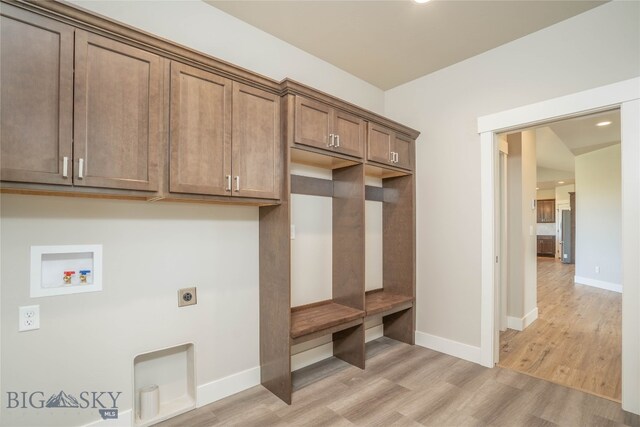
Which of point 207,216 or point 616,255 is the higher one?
point 207,216

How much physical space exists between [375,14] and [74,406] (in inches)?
130

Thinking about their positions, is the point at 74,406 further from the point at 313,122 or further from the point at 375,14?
the point at 375,14

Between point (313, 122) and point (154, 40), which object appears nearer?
point (154, 40)

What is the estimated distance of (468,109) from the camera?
10.1 feet

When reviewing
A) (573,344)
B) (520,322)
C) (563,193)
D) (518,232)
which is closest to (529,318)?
(520,322)

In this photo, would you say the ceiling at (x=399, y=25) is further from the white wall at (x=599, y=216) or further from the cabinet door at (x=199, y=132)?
the white wall at (x=599, y=216)

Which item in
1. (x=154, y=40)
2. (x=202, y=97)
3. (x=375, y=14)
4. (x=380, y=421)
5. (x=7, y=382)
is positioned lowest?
(x=380, y=421)

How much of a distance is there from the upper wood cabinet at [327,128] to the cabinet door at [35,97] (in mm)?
1346

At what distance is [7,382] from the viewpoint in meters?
1.58

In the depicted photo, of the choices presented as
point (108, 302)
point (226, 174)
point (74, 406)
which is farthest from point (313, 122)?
point (74, 406)

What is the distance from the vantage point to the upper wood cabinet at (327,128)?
2355 millimetres

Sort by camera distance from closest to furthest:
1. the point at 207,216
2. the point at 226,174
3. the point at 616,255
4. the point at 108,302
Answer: the point at 108,302 < the point at 226,174 < the point at 207,216 < the point at 616,255

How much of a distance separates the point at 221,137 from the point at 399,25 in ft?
5.83

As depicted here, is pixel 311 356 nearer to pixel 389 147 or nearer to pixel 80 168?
pixel 389 147
